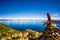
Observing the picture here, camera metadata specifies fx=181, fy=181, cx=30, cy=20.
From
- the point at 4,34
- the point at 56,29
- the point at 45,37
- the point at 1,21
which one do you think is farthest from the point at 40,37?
the point at 1,21

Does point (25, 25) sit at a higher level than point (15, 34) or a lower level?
higher

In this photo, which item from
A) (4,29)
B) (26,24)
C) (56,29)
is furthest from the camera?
(26,24)

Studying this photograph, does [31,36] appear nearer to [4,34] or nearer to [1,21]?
[4,34]

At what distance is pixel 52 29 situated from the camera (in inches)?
218

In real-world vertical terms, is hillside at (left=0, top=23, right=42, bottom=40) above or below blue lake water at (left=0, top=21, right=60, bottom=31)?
below

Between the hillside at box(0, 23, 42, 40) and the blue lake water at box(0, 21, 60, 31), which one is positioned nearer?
the hillside at box(0, 23, 42, 40)

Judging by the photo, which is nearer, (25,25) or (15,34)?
(15,34)

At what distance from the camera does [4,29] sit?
237 inches

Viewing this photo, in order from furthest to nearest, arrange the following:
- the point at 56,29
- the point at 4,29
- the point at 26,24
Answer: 1. the point at 26,24
2. the point at 4,29
3. the point at 56,29

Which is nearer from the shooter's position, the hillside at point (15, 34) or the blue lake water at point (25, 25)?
the hillside at point (15, 34)

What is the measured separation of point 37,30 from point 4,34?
4.25 feet

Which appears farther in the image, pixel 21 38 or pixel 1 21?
pixel 1 21

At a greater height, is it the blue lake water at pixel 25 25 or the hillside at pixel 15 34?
the blue lake water at pixel 25 25

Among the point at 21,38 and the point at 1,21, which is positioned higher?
the point at 1,21
